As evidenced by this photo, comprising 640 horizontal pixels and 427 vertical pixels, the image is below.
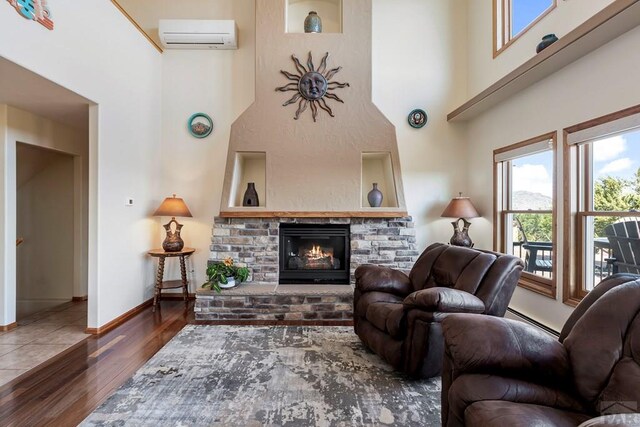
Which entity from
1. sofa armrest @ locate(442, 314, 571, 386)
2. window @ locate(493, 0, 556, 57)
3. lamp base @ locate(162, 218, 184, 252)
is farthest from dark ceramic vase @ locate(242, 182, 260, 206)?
window @ locate(493, 0, 556, 57)

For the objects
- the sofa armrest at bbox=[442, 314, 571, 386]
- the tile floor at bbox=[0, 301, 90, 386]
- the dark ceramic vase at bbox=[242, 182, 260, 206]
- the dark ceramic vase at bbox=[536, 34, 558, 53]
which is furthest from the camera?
the dark ceramic vase at bbox=[242, 182, 260, 206]

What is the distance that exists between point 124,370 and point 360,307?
1881mm

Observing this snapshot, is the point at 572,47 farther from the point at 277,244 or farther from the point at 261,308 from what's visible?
the point at 261,308

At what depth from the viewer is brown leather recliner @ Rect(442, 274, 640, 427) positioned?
115 centimetres

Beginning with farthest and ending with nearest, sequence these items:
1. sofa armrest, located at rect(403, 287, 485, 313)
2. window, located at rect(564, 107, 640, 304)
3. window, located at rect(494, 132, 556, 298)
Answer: window, located at rect(494, 132, 556, 298) < window, located at rect(564, 107, 640, 304) < sofa armrest, located at rect(403, 287, 485, 313)

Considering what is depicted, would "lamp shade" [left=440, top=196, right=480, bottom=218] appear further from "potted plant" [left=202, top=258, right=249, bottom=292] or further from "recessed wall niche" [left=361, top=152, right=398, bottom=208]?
"potted plant" [left=202, top=258, right=249, bottom=292]

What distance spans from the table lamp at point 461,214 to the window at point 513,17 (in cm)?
179

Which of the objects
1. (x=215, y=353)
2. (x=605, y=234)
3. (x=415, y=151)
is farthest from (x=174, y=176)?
(x=605, y=234)

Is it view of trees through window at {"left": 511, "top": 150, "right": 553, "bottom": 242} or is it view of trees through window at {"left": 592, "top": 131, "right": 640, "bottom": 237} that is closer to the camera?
view of trees through window at {"left": 592, "top": 131, "right": 640, "bottom": 237}

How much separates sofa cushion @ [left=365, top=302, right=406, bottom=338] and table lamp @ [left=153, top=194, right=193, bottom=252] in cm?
257

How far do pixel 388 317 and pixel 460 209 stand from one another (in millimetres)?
2213

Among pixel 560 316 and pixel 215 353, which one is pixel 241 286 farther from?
pixel 560 316

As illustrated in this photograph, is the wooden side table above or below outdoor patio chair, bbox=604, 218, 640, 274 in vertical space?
below

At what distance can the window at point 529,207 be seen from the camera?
3.05 meters
